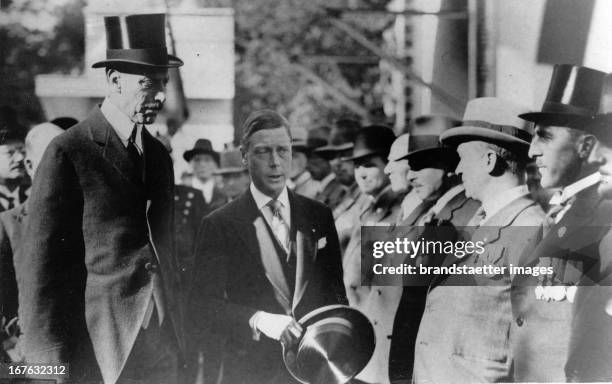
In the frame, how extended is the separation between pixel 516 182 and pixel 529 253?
46 cm

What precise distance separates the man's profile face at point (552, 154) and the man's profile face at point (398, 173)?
81 centimetres

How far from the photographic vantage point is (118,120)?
162 inches

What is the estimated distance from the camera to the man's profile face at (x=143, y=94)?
162 inches

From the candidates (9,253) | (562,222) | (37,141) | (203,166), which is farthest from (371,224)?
(9,253)

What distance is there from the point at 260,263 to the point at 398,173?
104cm

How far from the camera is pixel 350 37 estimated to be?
4.24 metres

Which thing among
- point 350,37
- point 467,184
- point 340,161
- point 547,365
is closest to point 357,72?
point 350,37

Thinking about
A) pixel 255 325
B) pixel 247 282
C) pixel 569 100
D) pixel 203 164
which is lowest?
pixel 255 325

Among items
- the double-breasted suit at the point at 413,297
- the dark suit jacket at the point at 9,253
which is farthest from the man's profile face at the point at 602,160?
the dark suit jacket at the point at 9,253

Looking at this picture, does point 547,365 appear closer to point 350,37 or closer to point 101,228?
point 350,37

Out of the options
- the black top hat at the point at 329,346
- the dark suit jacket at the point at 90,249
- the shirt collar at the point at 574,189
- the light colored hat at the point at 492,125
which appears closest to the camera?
the dark suit jacket at the point at 90,249

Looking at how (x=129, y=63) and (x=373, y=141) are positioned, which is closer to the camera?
(x=129, y=63)

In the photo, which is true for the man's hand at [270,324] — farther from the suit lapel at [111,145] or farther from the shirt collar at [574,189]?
the shirt collar at [574,189]

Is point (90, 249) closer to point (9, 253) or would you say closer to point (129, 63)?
point (9, 253)
